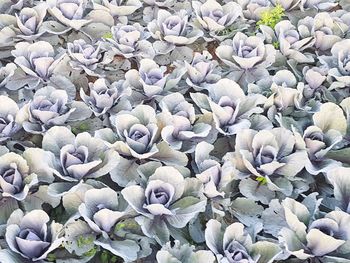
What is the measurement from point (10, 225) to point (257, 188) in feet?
1.79

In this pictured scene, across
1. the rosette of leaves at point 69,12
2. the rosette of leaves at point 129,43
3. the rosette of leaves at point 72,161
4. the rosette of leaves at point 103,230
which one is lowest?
the rosette of leaves at point 103,230

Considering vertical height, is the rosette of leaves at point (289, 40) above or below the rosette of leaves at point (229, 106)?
above

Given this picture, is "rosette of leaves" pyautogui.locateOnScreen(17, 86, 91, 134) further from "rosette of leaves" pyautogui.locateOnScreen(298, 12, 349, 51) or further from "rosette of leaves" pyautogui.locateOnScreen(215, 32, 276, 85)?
"rosette of leaves" pyautogui.locateOnScreen(298, 12, 349, 51)

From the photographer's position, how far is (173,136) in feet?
4.15

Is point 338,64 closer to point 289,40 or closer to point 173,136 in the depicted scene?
point 289,40

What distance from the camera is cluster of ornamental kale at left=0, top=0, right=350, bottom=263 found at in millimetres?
1064

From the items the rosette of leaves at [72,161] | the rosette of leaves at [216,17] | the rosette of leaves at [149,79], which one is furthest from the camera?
the rosette of leaves at [216,17]

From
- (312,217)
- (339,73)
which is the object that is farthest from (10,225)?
(339,73)

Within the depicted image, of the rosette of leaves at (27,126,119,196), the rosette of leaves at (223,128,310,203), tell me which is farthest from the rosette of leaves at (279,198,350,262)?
the rosette of leaves at (27,126,119,196)

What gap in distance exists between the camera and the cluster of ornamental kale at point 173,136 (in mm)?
1064

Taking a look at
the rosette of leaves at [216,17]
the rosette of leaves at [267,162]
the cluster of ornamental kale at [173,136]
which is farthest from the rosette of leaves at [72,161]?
the rosette of leaves at [216,17]

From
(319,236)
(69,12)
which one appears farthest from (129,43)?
(319,236)

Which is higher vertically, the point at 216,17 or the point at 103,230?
the point at 216,17

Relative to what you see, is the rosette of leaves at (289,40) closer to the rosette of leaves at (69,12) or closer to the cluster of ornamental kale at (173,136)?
the cluster of ornamental kale at (173,136)
